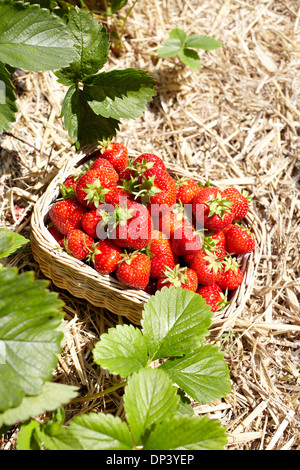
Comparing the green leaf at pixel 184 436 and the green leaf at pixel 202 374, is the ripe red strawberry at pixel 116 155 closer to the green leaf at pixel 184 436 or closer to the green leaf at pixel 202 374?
the green leaf at pixel 202 374

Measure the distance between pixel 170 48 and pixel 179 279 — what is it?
116 cm

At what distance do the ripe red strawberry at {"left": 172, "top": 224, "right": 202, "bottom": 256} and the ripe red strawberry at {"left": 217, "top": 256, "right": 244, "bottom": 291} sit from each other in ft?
0.38

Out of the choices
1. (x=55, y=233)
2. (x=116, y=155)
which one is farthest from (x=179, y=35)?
(x=55, y=233)

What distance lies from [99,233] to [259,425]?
865 millimetres

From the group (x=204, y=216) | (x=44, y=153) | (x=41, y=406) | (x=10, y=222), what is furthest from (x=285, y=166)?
(x=41, y=406)

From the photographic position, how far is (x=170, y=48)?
78.7 inches

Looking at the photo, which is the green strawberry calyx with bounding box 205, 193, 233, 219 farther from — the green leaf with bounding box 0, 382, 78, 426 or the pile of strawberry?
the green leaf with bounding box 0, 382, 78, 426

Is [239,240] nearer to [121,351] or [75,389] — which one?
[121,351]

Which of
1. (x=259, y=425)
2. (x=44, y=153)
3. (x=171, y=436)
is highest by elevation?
(x=44, y=153)

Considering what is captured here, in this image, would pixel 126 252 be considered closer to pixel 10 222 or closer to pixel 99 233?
pixel 99 233

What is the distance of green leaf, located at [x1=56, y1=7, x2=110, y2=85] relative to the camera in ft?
4.72

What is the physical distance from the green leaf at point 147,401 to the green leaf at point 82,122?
2.87 ft

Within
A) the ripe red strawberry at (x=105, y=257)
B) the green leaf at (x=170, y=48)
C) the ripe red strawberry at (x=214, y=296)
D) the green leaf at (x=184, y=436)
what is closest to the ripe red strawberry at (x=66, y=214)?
the ripe red strawberry at (x=105, y=257)

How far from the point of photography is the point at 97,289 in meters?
1.40
